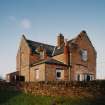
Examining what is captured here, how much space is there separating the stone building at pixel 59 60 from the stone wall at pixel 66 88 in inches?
399

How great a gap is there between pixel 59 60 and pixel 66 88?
57.0 ft

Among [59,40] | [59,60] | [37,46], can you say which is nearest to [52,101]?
[59,60]

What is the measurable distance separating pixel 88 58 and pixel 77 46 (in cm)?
361

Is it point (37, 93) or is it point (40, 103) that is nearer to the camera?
point (40, 103)

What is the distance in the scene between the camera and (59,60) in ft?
126

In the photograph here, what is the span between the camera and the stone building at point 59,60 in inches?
1401

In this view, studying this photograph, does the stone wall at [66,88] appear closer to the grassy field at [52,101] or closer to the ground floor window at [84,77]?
the grassy field at [52,101]

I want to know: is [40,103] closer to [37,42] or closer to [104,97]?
[104,97]

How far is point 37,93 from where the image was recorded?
77.2 ft

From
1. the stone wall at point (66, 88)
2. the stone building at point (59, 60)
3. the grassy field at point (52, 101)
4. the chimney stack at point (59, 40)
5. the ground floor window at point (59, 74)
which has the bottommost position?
the grassy field at point (52, 101)

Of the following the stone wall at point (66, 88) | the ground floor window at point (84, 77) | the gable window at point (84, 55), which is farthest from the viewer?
the gable window at point (84, 55)

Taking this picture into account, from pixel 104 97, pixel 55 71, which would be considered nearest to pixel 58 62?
pixel 55 71

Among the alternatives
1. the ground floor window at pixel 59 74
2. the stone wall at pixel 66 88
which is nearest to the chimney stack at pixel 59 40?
the ground floor window at pixel 59 74

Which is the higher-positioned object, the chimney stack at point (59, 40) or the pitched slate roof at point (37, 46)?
the chimney stack at point (59, 40)
